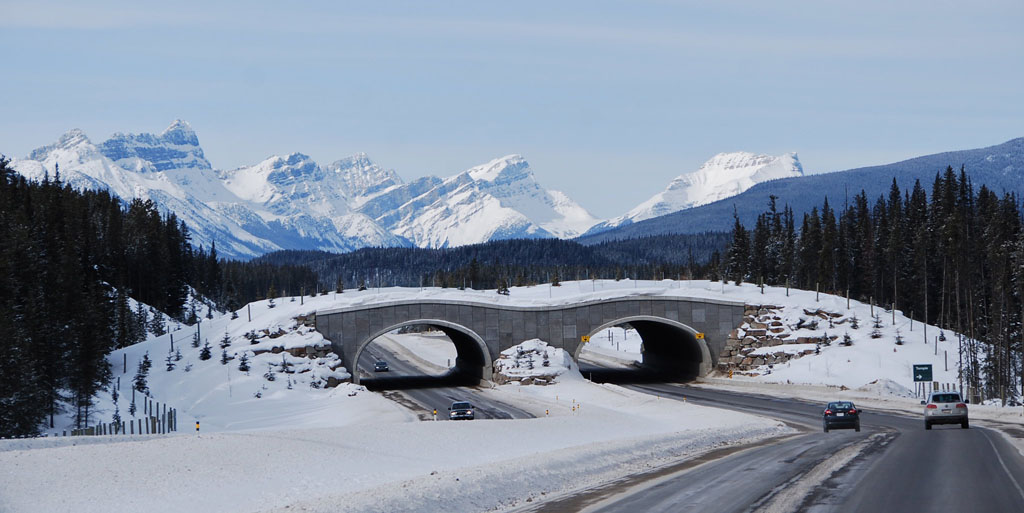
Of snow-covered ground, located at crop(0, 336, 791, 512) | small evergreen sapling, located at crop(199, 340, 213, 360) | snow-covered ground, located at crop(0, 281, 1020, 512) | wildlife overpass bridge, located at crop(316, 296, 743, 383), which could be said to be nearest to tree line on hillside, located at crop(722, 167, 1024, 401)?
wildlife overpass bridge, located at crop(316, 296, 743, 383)

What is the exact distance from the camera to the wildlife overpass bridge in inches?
2926

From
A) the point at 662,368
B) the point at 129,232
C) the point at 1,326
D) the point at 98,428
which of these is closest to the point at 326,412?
the point at 98,428

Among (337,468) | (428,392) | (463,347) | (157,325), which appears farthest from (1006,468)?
(157,325)

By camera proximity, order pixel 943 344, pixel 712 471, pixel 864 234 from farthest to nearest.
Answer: pixel 864 234 → pixel 943 344 → pixel 712 471

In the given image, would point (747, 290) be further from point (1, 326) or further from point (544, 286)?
point (1, 326)

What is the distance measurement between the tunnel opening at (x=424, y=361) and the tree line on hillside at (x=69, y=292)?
808 inches

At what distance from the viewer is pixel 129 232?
12912 cm

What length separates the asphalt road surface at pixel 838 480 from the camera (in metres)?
18.7

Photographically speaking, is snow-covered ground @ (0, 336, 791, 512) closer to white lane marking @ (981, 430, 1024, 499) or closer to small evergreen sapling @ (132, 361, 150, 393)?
white lane marking @ (981, 430, 1024, 499)

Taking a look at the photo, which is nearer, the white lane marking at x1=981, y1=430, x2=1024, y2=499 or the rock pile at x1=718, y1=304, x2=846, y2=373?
the white lane marking at x1=981, y1=430, x2=1024, y2=499

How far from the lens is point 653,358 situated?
101188mm

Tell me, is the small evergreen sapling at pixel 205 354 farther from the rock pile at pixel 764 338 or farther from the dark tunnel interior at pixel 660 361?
the rock pile at pixel 764 338

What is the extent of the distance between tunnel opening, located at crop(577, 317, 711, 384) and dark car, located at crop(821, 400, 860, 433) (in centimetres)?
3473

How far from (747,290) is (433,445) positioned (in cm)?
5714
